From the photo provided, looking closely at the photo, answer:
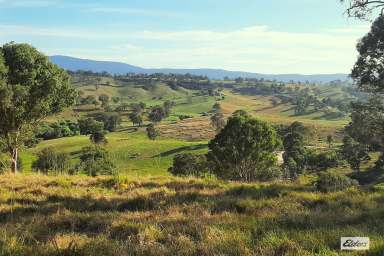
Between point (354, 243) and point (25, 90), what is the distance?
22289 mm

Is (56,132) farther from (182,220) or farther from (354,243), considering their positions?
(354,243)

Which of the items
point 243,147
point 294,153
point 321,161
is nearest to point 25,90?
point 243,147

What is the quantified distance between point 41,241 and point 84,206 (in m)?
4.17

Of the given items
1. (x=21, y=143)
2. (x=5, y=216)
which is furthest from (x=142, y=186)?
(x=21, y=143)

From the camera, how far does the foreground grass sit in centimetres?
730

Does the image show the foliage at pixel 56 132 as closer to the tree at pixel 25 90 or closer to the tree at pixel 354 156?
the tree at pixel 354 156

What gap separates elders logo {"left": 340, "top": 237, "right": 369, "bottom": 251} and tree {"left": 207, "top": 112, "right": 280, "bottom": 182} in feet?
183

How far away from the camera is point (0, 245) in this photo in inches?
283

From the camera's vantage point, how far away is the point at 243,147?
215 ft

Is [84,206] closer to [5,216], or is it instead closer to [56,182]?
[5,216]

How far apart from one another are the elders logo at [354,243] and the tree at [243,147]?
55.7 m

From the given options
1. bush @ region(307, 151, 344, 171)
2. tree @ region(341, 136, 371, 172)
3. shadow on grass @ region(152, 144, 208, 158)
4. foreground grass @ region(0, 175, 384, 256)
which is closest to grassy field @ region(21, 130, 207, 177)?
shadow on grass @ region(152, 144, 208, 158)

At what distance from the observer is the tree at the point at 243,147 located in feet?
211

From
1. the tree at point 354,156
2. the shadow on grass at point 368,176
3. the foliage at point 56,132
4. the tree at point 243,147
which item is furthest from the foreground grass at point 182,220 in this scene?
the foliage at point 56,132
